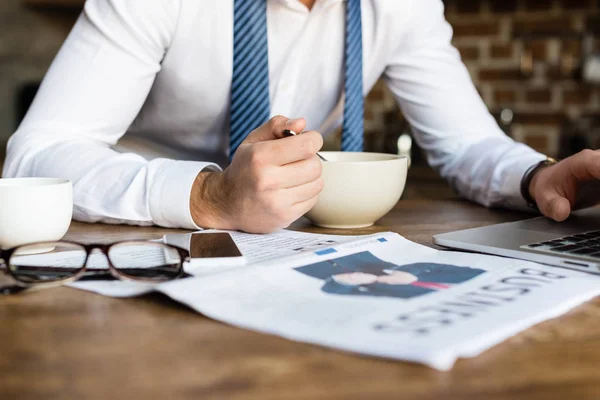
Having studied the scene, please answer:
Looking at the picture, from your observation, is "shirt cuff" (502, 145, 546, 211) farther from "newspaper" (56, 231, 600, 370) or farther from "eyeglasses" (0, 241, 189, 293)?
"eyeglasses" (0, 241, 189, 293)

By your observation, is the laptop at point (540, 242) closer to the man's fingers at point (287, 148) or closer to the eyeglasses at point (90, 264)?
the man's fingers at point (287, 148)

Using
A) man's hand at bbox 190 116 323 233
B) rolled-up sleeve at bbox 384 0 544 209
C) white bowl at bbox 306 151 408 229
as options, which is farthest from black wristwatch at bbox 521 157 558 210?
man's hand at bbox 190 116 323 233

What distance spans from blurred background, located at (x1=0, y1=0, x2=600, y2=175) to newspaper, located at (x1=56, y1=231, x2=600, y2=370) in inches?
82.2

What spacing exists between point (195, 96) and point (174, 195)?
1.51 feet

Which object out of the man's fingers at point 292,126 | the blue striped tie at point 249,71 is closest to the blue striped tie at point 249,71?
the blue striped tie at point 249,71

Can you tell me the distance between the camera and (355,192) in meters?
0.93

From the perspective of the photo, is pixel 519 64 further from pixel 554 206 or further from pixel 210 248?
pixel 210 248

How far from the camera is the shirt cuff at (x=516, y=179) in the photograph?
116 cm

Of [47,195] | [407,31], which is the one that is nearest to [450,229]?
[47,195]

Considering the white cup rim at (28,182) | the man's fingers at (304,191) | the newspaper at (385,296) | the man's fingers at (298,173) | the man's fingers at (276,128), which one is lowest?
the newspaper at (385,296)

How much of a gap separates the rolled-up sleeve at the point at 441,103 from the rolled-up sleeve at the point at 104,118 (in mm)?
533

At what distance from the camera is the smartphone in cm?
68

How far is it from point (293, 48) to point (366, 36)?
164mm

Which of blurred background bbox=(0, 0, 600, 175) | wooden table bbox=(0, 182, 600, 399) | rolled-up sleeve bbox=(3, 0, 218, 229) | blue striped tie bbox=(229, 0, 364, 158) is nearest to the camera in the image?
wooden table bbox=(0, 182, 600, 399)
